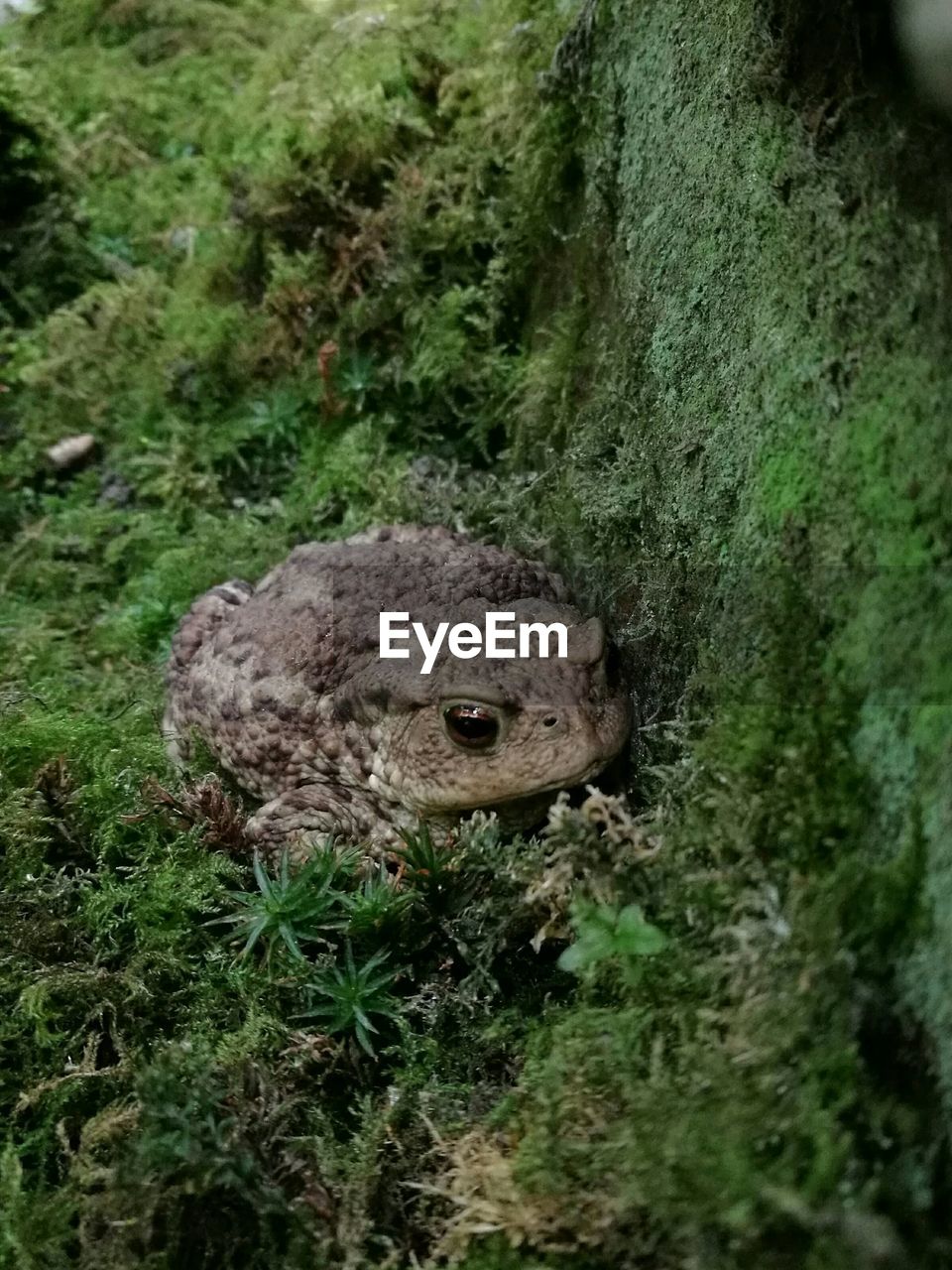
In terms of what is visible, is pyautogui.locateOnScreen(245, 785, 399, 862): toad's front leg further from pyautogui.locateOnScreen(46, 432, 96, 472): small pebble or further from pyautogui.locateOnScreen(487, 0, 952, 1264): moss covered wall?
pyautogui.locateOnScreen(46, 432, 96, 472): small pebble

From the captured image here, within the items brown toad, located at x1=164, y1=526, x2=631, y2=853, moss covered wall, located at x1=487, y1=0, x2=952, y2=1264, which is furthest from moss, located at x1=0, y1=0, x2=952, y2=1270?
brown toad, located at x1=164, y1=526, x2=631, y2=853

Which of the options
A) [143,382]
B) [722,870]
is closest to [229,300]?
[143,382]

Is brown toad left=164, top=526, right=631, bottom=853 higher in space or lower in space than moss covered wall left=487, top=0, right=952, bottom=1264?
lower

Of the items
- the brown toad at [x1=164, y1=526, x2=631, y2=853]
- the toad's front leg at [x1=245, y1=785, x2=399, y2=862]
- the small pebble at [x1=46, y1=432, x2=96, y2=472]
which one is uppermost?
the small pebble at [x1=46, y1=432, x2=96, y2=472]

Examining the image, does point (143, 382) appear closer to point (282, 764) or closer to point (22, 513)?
point (22, 513)

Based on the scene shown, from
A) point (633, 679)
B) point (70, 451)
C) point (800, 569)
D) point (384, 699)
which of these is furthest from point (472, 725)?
point (70, 451)

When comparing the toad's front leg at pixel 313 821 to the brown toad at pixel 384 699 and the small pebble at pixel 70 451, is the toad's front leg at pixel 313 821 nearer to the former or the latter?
the brown toad at pixel 384 699

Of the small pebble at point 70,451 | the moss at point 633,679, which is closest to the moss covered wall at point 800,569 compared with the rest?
the moss at point 633,679
